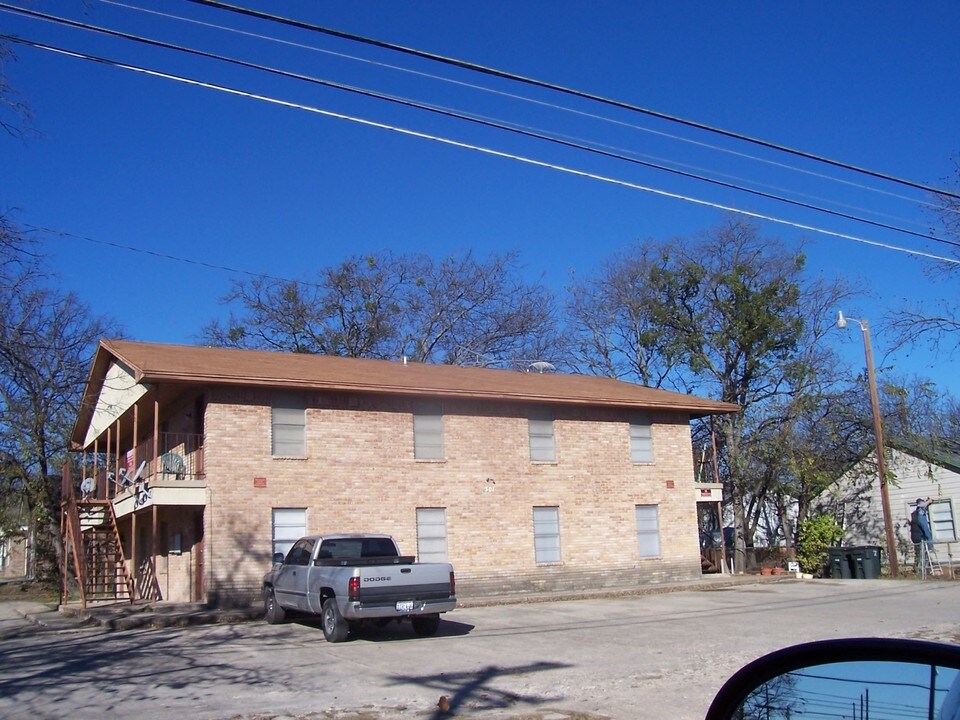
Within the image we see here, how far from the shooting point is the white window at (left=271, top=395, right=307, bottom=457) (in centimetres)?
2216

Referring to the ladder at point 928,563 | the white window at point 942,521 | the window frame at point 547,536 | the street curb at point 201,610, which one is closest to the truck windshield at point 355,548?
the street curb at point 201,610

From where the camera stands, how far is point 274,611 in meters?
18.1

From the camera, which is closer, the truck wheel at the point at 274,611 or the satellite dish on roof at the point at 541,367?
the truck wheel at the point at 274,611

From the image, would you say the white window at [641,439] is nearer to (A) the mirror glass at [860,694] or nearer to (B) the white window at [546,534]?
(B) the white window at [546,534]

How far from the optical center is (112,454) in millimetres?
36312

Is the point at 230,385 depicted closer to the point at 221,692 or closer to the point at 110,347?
the point at 110,347

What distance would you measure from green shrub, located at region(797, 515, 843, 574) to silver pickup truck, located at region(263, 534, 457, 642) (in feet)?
55.3

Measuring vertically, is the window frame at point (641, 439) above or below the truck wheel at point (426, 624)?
above

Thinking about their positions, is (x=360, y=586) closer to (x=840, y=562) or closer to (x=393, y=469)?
(x=393, y=469)

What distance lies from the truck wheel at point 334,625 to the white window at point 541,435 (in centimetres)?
1140

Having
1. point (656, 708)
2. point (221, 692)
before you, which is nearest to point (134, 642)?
point (221, 692)

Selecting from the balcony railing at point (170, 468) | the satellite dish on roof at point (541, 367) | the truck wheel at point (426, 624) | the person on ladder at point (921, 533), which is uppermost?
the satellite dish on roof at point (541, 367)

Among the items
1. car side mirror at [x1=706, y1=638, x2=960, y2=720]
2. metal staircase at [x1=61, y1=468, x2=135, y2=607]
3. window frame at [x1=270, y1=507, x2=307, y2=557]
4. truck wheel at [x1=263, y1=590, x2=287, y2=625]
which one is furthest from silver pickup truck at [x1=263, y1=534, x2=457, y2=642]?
car side mirror at [x1=706, y1=638, x2=960, y2=720]

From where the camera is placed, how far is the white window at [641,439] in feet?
91.1
